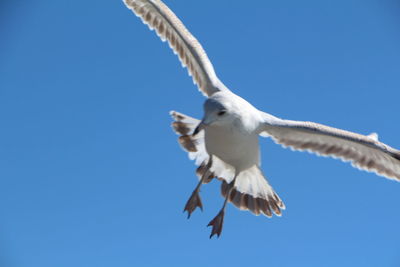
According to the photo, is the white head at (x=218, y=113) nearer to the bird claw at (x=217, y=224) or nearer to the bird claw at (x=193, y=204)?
the bird claw at (x=193, y=204)

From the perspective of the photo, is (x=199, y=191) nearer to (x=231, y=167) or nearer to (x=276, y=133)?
(x=231, y=167)

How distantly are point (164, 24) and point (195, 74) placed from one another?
3.43 ft

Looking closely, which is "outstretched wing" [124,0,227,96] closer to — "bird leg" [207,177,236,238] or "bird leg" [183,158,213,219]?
"bird leg" [183,158,213,219]

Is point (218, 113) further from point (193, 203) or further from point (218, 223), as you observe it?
point (218, 223)

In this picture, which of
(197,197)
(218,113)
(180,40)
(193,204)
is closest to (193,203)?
(193,204)

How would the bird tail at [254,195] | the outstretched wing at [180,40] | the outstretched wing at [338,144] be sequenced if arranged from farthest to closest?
the bird tail at [254,195]
the outstretched wing at [180,40]
the outstretched wing at [338,144]

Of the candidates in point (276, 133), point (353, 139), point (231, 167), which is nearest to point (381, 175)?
point (353, 139)

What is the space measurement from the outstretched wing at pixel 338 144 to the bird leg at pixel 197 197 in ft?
3.29

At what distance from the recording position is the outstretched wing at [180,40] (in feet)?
25.6

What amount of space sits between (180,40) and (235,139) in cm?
241

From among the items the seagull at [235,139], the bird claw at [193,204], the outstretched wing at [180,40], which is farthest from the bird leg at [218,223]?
the outstretched wing at [180,40]

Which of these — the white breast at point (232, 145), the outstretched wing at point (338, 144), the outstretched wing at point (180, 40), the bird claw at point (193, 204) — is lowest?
the bird claw at point (193, 204)

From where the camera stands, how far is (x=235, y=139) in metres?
6.59

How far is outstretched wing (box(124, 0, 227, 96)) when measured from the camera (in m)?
7.80
